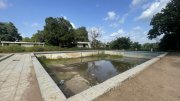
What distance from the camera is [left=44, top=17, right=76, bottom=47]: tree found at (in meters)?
34.2

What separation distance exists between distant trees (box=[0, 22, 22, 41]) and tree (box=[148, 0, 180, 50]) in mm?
44159

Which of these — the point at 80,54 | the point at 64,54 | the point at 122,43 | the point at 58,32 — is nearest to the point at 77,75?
the point at 64,54

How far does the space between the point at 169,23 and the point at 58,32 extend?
22960 millimetres

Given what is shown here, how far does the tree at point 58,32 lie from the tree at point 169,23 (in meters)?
18.9

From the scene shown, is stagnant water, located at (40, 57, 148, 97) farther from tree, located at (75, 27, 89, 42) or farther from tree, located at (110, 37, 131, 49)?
tree, located at (75, 27, 89, 42)

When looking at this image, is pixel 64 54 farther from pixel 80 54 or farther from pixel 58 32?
pixel 58 32

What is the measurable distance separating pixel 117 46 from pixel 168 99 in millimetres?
32889

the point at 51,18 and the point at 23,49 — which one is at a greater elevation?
the point at 51,18

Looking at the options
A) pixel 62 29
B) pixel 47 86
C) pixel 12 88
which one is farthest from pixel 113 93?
pixel 62 29

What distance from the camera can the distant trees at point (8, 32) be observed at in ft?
154

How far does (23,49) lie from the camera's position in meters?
23.6

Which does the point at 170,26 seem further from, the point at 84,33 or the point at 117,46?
the point at 84,33

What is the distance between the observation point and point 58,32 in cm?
3416

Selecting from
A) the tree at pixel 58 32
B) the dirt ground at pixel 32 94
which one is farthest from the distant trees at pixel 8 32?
the dirt ground at pixel 32 94
